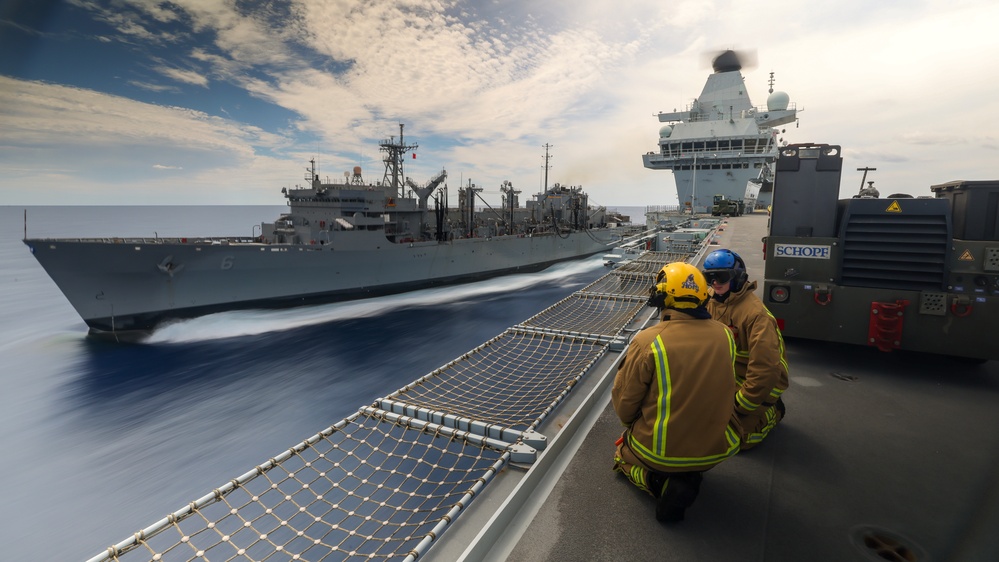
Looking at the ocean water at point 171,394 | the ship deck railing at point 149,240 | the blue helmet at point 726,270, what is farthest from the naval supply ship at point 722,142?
the blue helmet at point 726,270

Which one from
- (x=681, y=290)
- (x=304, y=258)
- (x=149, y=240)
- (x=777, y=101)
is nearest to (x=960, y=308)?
(x=681, y=290)

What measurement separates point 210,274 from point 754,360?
20689mm

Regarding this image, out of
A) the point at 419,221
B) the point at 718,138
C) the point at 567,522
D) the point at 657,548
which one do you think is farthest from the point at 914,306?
the point at 718,138

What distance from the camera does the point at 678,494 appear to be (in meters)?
2.38

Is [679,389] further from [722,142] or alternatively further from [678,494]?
[722,142]

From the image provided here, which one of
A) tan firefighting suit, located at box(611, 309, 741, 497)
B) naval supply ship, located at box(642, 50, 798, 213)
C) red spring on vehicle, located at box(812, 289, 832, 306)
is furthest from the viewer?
naval supply ship, located at box(642, 50, 798, 213)

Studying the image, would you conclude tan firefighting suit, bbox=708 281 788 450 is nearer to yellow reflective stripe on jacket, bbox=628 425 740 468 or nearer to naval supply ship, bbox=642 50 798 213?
yellow reflective stripe on jacket, bbox=628 425 740 468

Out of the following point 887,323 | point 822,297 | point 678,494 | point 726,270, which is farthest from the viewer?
point 822,297

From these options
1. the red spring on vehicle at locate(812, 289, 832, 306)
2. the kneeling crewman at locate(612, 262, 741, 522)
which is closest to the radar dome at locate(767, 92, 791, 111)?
the red spring on vehicle at locate(812, 289, 832, 306)

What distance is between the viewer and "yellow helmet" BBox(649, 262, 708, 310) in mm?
2316

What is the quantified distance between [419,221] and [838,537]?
86.5ft

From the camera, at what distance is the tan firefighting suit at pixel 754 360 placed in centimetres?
274

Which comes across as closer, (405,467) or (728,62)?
(405,467)

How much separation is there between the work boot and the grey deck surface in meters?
0.10
